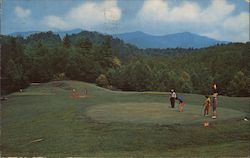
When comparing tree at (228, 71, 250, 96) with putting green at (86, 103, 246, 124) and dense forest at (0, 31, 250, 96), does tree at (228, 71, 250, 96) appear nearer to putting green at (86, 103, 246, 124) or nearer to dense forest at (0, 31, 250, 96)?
dense forest at (0, 31, 250, 96)

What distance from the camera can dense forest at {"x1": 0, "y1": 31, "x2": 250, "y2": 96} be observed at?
39997mm

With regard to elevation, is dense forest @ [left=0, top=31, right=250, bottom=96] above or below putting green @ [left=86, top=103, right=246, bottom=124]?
above

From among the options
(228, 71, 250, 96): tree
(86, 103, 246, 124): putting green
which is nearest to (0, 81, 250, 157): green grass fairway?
(86, 103, 246, 124): putting green

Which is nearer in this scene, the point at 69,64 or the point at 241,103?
the point at 241,103

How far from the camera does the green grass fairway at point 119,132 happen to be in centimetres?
1708

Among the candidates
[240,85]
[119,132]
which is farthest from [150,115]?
[240,85]

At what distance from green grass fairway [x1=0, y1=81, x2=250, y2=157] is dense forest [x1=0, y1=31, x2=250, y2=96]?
447 inches

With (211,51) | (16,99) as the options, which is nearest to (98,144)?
(16,99)

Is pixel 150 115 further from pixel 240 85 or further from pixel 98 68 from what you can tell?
pixel 98 68

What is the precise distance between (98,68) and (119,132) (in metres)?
32.1

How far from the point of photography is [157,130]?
19.8 m

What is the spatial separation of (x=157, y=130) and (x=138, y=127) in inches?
48.4

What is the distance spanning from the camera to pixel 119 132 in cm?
1967

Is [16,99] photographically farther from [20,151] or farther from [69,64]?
[20,151]
